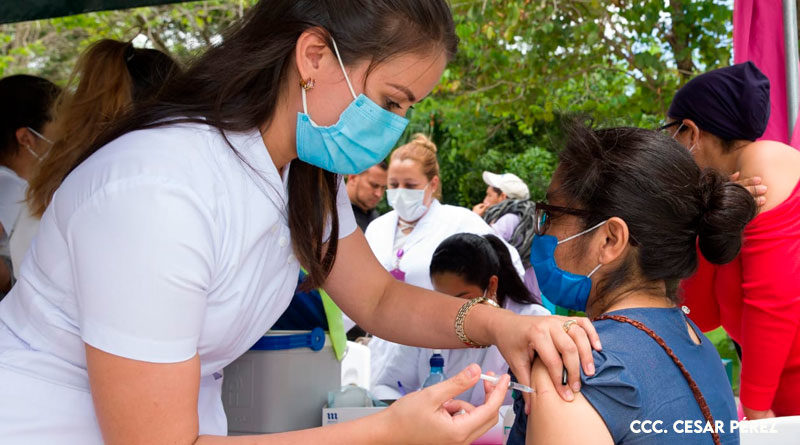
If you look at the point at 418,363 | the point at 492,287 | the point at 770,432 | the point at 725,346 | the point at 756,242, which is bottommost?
the point at 725,346

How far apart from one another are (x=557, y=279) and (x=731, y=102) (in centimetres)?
105

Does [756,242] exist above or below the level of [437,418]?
below

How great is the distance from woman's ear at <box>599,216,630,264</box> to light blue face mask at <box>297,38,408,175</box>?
20.9 inches

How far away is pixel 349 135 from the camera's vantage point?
1.50 m

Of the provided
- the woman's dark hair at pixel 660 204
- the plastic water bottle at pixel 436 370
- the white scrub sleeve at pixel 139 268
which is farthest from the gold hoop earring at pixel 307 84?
the plastic water bottle at pixel 436 370

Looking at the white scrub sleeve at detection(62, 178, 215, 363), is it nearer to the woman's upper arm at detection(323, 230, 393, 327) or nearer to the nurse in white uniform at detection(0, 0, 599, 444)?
the nurse in white uniform at detection(0, 0, 599, 444)

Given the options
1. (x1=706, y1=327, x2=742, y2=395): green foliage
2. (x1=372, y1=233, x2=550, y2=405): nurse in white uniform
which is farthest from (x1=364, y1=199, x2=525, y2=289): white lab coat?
(x1=706, y1=327, x2=742, y2=395): green foliage

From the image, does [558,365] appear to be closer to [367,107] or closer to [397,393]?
Result: [367,107]

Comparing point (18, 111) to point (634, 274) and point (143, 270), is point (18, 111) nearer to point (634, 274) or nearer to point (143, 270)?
point (143, 270)

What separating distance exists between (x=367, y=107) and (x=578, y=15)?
4428 millimetres

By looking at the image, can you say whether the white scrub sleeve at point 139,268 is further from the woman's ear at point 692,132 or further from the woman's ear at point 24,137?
the woman's ear at point 24,137

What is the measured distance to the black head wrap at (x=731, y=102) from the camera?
239 centimetres

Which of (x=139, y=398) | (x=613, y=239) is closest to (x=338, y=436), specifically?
(x=139, y=398)

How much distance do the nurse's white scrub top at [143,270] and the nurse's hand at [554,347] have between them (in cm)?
49
